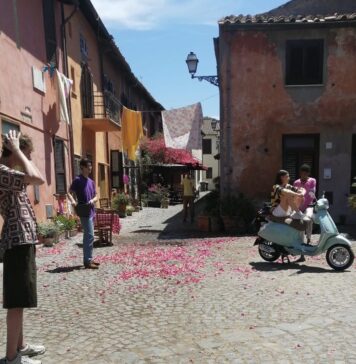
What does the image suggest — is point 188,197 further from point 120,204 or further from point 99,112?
point 99,112

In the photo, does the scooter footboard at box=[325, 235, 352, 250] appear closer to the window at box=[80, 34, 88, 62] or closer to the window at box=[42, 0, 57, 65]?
the window at box=[42, 0, 57, 65]

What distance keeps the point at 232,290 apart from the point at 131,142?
13.1 meters

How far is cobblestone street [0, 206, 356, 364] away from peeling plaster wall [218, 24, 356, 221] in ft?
16.4

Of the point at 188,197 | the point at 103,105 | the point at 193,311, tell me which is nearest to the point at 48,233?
the point at 193,311

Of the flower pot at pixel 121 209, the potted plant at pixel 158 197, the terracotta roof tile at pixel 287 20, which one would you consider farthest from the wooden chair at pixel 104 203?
the terracotta roof tile at pixel 287 20

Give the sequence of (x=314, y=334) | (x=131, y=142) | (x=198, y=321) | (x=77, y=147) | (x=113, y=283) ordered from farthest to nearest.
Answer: (x=131, y=142), (x=77, y=147), (x=113, y=283), (x=198, y=321), (x=314, y=334)

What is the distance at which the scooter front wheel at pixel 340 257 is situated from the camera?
6.80 metres

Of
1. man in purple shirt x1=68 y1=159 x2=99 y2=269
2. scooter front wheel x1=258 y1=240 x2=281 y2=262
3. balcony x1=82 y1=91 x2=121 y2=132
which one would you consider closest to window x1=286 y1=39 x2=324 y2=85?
balcony x1=82 y1=91 x2=121 y2=132

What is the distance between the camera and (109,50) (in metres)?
18.3

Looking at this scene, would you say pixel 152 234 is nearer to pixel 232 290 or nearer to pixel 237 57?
pixel 237 57

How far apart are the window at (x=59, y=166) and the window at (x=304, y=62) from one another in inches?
272

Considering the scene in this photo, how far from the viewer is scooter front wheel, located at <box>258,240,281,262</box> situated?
7.51 meters

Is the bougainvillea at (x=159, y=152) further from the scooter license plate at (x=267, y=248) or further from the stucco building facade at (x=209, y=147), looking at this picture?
the stucco building facade at (x=209, y=147)

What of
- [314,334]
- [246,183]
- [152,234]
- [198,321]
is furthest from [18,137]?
[246,183]
